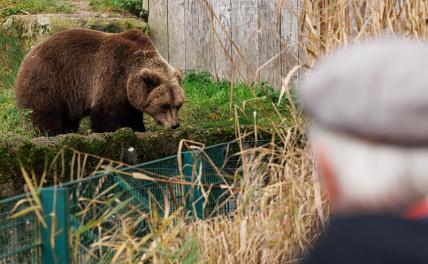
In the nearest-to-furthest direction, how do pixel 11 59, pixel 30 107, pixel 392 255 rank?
pixel 392 255 → pixel 30 107 → pixel 11 59

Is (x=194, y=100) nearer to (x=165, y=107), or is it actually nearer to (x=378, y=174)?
(x=165, y=107)

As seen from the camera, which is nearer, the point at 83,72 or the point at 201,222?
the point at 201,222

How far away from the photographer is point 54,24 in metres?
12.0

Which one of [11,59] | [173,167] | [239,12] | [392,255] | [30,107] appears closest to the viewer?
[392,255]

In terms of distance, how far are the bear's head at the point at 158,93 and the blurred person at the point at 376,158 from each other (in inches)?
335

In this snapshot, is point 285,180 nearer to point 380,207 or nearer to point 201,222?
point 201,222

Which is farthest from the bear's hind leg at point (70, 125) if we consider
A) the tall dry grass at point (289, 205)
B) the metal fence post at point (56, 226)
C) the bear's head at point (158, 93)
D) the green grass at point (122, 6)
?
the metal fence post at point (56, 226)

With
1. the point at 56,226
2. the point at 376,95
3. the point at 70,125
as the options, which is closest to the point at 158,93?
the point at 70,125

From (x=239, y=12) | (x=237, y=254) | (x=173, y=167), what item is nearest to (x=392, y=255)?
(x=237, y=254)

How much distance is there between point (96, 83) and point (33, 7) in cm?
340

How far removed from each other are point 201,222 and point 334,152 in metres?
3.22

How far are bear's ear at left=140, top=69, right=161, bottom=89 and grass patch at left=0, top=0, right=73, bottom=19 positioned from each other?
3.21 metres

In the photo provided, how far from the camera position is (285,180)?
464 centimetres

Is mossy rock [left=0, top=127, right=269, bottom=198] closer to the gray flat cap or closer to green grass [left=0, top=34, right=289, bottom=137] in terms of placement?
green grass [left=0, top=34, right=289, bottom=137]
